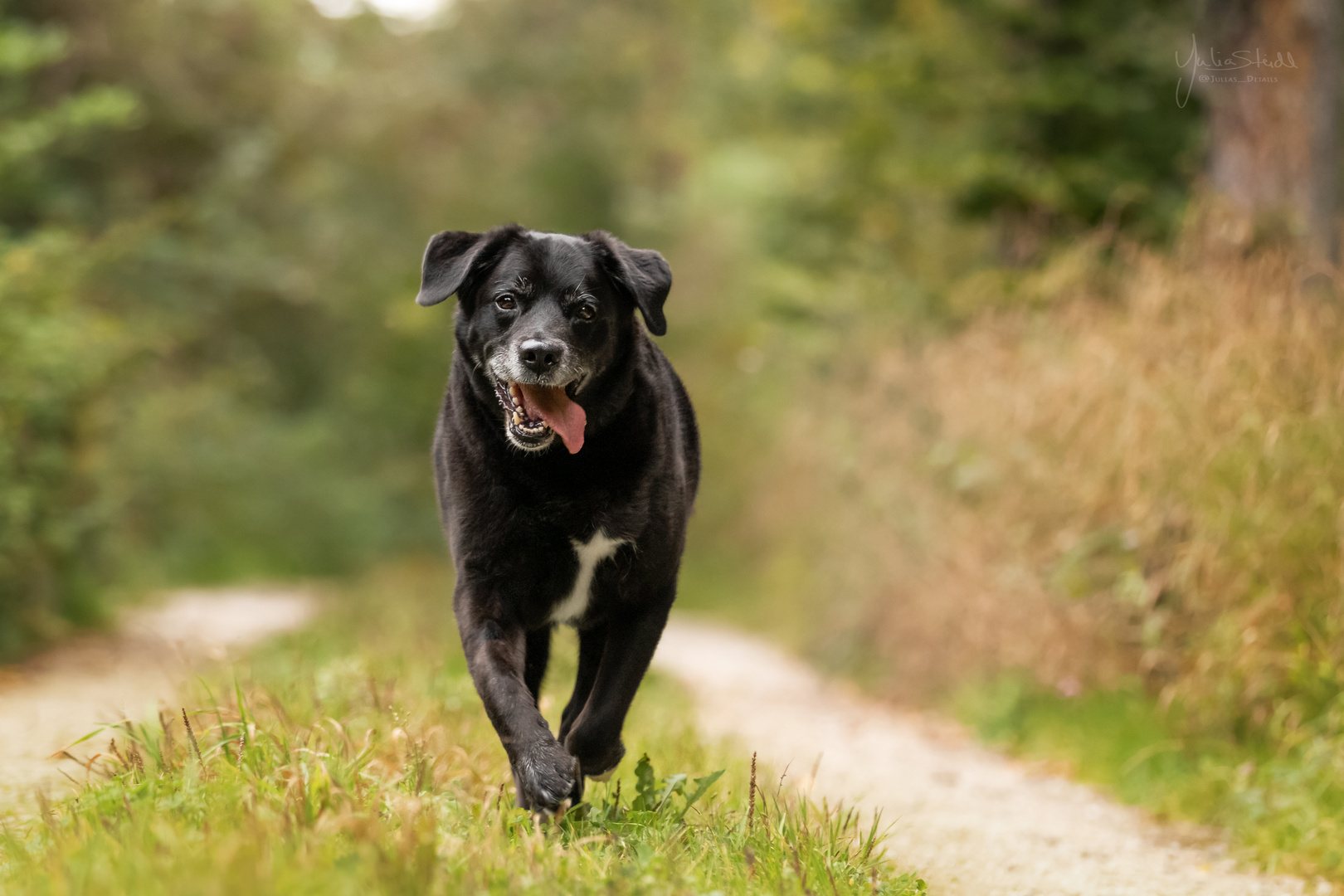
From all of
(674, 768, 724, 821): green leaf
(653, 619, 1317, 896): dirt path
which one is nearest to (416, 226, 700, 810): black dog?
(674, 768, 724, 821): green leaf

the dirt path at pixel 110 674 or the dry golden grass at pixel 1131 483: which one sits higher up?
the dry golden grass at pixel 1131 483

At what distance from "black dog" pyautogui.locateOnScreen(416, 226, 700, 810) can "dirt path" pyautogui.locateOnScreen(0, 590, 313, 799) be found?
1.21 m

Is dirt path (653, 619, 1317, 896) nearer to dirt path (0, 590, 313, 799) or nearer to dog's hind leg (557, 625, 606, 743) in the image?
dog's hind leg (557, 625, 606, 743)

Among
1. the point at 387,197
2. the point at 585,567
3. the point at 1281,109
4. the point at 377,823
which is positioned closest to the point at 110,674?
the point at 585,567

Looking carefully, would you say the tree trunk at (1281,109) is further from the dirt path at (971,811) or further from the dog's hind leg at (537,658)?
the dog's hind leg at (537,658)

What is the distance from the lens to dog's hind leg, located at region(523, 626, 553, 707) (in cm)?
414

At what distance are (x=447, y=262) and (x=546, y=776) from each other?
1.69 meters

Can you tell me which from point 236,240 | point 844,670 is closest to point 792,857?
point 844,670

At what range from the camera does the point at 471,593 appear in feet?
11.7

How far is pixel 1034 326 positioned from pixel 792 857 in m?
5.99

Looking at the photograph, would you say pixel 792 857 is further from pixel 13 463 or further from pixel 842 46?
pixel 842 46

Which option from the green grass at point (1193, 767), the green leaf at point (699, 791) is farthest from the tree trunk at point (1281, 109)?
the green leaf at point (699, 791)

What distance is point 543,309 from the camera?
3729 millimetres

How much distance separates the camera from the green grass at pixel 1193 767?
14.3ft
